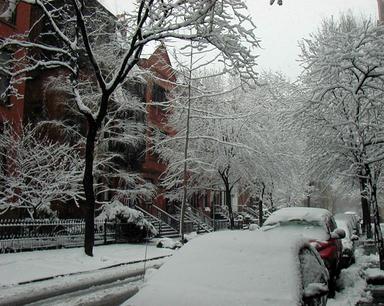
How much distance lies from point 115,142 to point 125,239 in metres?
5.61

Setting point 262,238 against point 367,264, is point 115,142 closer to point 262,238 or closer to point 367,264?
point 367,264

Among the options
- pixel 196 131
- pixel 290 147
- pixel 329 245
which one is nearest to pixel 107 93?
pixel 329 245

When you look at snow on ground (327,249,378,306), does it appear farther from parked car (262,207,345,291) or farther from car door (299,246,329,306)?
car door (299,246,329,306)

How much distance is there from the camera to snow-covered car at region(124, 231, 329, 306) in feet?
13.8

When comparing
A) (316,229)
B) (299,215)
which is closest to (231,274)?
(316,229)

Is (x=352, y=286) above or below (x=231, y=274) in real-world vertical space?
below

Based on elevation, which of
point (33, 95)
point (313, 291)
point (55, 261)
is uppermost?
point (33, 95)

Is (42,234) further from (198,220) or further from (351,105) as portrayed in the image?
(198,220)

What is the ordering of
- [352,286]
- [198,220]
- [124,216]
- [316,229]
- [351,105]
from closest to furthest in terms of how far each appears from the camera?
[316,229] < [352,286] < [351,105] < [124,216] < [198,220]

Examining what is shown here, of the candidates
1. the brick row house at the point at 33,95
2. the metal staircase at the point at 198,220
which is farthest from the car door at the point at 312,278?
the metal staircase at the point at 198,220

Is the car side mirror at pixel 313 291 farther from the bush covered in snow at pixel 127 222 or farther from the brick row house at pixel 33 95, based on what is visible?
the brick row house at pixel 33 95

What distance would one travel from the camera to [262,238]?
548cm

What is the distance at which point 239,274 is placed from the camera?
4641mm

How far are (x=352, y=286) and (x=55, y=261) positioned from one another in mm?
9206
